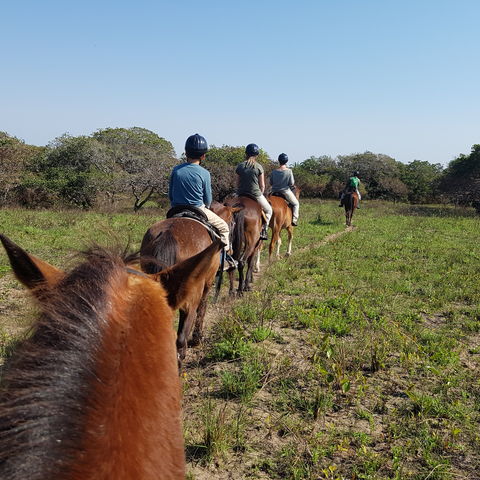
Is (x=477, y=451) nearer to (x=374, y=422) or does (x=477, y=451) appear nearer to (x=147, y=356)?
(x=374, y=422)

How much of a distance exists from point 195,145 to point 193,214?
880 mm

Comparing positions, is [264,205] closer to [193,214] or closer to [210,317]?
[210,317]

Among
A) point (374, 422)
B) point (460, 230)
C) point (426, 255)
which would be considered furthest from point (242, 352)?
point (460, 230)

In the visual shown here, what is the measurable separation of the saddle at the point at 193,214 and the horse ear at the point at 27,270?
3.61 metres

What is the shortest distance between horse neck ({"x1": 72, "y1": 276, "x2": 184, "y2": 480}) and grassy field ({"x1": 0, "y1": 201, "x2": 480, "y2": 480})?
2.23ft

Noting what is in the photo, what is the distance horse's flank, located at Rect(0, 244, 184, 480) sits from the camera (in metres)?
1.05

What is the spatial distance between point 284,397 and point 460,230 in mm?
16707

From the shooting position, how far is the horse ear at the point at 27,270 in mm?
1642

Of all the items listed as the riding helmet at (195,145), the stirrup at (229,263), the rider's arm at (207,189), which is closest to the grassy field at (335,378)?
the stirrup at (229,263)

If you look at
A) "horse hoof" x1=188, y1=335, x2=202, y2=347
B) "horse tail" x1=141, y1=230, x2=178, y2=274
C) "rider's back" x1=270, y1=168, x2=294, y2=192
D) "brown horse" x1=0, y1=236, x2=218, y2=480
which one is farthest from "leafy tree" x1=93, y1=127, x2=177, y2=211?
"brown horse" x1=0, y1=236, x2=218, y2=480

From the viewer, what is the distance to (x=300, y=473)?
3.12 metres

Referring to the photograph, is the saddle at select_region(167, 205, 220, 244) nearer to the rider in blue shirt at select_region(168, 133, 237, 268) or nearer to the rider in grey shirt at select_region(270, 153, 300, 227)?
the rider in blue shirt at select_region(168, 133, 237, 268)

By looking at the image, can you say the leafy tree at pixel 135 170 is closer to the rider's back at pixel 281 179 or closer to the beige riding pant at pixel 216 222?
the rider's back at pixel 281 179

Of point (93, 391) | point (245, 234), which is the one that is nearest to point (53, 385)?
point (93, 391)
